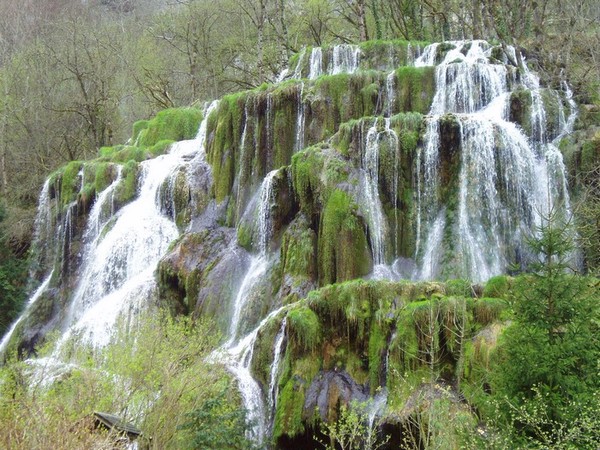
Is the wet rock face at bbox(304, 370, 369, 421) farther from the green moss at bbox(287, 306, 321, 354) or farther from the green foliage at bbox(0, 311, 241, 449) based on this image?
the green foliage at bbox(0, 311, 241, 449)

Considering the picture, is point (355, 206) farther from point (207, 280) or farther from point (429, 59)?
point (429, 59)

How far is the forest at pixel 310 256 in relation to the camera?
9797 millimetres

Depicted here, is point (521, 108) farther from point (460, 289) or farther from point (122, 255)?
point (122, 255)

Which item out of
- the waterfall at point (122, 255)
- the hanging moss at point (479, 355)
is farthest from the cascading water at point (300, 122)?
the hanging moss at point (479, 355)

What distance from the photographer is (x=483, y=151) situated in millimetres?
19828

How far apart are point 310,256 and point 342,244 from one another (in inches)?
44.1

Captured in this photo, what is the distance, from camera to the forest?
9797 millimetres

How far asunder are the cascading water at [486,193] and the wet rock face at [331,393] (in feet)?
17.5

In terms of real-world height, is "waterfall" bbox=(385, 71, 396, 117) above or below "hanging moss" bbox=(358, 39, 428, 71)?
below

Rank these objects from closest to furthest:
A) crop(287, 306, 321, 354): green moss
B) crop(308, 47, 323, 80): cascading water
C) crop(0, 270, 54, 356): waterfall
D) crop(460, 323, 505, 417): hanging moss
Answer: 1. crop(460, 323, 505, 417): hanging moss
2. crop(287, 306, 321, 354): green moss
3. crop(0, 270, 54, 356): waterfall
4. crop(308, 47, 323, 80): cascading water

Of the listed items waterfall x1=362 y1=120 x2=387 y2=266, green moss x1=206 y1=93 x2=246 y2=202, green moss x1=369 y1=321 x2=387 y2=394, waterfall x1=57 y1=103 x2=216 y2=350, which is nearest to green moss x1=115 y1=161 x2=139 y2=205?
waterfall x1=57 y1=103 x2=216 y2=350

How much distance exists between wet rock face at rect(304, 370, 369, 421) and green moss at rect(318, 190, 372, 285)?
4.16m

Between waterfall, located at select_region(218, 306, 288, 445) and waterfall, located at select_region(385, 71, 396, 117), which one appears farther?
waterfall, located at select_region(385, 71, 396, 117)

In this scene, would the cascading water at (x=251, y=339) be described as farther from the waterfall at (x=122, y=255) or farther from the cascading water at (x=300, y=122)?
the waterfall at (x=122, y=255)
